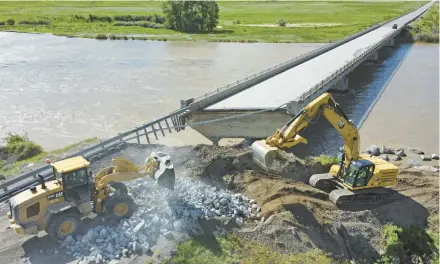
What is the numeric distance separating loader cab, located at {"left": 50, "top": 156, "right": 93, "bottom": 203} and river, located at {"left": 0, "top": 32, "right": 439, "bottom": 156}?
11.1 meters

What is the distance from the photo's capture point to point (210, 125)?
22.8 m

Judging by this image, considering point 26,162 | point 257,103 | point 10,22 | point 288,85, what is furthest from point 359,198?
point 10,22

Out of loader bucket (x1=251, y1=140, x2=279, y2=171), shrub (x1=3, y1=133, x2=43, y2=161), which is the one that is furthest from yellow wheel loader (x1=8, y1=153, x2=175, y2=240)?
shrub (x1=3, y1=133, x2=43, y2=161)

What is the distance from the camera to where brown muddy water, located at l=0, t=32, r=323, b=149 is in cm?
2811

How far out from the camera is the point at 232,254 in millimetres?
12383

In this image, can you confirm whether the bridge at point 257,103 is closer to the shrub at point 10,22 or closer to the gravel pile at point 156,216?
the gravel pile at point 156,216

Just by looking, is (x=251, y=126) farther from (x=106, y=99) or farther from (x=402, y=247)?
(x=106, y=99)

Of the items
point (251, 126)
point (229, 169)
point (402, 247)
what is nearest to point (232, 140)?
point (251, 126)

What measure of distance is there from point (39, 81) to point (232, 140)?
2287 cm

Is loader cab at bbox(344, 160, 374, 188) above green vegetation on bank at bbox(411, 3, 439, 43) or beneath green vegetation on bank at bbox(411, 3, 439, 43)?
above

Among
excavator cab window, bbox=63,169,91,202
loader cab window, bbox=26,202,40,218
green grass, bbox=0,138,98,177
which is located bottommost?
green grass, bbox=0,138,98,177

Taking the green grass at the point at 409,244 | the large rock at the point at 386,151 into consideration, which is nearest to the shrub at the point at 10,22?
the large rock at the point at 386,151

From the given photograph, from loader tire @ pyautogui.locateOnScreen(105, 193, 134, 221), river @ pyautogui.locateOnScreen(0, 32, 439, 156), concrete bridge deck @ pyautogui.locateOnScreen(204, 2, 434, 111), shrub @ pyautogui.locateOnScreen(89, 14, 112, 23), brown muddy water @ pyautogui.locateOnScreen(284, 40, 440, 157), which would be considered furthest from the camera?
shrub @ pyautogui.locateOnScreen(89, 14, 112, 23)

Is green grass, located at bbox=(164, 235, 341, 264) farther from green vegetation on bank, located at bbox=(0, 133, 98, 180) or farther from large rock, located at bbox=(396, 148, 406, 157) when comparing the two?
large rock, located at bbox=(396, 148, 406, 157)
